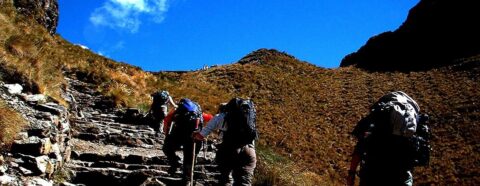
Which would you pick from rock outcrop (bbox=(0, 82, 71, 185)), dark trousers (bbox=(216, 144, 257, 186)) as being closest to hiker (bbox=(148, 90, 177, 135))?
rock outcrop (bbox=(0, 82, 71, 185))

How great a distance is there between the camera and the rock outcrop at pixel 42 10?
22.2 metres

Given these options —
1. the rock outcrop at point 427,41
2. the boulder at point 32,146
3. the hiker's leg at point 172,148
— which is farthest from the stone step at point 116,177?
the rock outcrop at point 427,41

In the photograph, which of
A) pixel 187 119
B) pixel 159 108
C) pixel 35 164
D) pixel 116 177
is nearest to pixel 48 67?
pixel 159 108

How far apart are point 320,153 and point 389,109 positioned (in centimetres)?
2098

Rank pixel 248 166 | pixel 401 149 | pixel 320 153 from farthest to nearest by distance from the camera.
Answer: pixel 320 153 → pixel 248 166 → pixel 401 149

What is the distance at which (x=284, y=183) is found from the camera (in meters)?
11.3

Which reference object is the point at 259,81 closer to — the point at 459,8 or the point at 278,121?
the point at 278,121

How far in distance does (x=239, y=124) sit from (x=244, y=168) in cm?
60

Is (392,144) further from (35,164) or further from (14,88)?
(14,88)

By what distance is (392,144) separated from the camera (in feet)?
18.3

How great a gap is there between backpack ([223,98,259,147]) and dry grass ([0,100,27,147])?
2.86 m

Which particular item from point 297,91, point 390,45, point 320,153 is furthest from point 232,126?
point 390,45

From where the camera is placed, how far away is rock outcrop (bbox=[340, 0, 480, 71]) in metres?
52.0

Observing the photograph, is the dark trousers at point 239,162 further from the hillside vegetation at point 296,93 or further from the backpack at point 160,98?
the backpack at point 160,98
